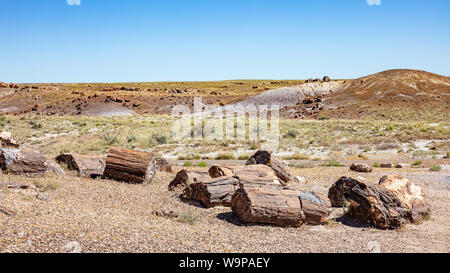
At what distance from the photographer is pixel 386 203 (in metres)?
8.77

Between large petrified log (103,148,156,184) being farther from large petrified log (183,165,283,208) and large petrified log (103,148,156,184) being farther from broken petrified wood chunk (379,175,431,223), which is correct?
broken petrified wood chunk (379,175,431,223)

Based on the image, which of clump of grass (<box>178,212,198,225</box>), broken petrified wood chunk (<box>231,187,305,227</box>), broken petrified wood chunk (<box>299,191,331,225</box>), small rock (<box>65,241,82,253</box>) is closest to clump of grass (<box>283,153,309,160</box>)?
broken petrified wood chunk (<box>299,191,331,225</box>)

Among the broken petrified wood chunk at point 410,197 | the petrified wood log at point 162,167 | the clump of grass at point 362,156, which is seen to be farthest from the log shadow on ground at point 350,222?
the clump of grass at point 362,156

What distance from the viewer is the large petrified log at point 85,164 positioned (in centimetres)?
1232

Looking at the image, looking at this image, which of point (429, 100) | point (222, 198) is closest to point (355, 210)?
point (222, 198)

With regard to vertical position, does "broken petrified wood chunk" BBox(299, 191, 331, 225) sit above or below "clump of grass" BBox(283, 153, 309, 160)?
above

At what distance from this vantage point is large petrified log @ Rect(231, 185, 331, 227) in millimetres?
8047

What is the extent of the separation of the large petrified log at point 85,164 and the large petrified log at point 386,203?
7861 mm

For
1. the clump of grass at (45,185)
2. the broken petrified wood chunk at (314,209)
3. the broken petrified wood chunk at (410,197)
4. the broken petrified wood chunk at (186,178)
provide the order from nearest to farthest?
the broken petrified wood chunk at (314,209) < the broken petrified wood chunk at (410,197) < the clump of grass at (45,185) < the broken petrified wood chunk at (186,178)

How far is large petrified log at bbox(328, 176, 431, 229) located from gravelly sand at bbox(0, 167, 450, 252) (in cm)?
28

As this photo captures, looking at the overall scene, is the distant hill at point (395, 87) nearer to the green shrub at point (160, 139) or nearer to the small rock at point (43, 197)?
the green shrub at point (160, 139)

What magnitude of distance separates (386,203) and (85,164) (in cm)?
928

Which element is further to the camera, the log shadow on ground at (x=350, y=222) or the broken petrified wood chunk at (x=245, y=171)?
the broken petrified wood chunk at (x=245, y=171)

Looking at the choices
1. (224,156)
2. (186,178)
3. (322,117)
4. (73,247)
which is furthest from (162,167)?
(322,117)
